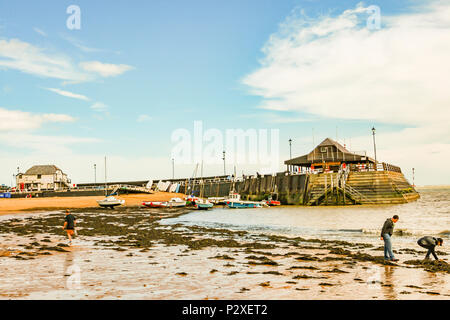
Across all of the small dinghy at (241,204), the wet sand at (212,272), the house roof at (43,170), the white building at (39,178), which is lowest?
the small dinghy at (241,204)

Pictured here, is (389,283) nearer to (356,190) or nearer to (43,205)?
(356,190)

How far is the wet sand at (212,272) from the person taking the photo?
33.1 ft

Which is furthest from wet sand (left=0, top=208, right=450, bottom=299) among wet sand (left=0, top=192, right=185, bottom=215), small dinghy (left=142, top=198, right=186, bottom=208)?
small dinghy (left=142, top=198, right=186, bottom=208)

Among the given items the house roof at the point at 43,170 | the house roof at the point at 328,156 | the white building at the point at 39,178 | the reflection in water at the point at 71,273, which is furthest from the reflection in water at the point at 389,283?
the house roof at the point at 43,170

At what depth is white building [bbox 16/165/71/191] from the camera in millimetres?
113562

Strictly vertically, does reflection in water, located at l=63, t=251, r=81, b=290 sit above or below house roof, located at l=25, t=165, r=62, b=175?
below

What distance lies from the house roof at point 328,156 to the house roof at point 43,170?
78062 mm

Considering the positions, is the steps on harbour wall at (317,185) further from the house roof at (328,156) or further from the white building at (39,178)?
the white building at (39,178)

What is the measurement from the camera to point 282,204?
67.1 m

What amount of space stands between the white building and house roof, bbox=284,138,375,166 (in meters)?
77.1

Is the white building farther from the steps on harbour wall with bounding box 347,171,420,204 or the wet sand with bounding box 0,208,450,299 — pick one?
the wet sand with bounding box 0,208,450,299

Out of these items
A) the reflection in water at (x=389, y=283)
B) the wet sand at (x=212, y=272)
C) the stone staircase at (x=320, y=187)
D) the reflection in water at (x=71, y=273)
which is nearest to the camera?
the reflection in water at (x=389, y=283)

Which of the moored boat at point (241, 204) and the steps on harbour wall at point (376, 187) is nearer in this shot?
the steps on harbour wall at point (376, 187)
